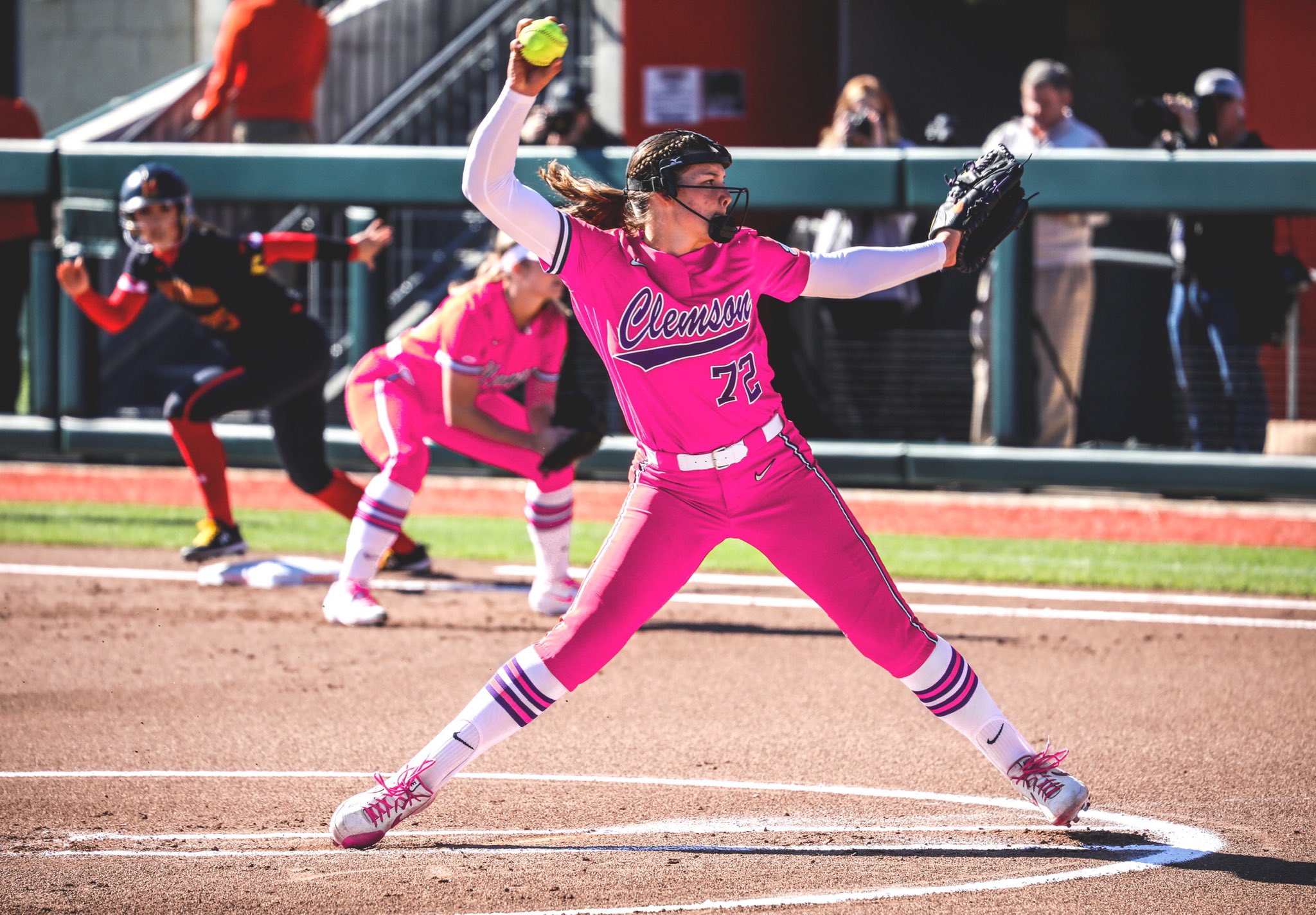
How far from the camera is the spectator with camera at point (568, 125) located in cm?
1065

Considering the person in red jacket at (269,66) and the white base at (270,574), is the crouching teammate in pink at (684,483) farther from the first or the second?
the person in red jacket at (269,66)

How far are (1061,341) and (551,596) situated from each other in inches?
158

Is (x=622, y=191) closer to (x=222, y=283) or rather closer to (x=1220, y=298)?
(x=222, y=283)

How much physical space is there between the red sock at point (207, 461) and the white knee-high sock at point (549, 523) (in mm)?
1848

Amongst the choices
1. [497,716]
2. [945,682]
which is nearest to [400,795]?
[497,716]

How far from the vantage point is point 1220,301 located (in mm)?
9656

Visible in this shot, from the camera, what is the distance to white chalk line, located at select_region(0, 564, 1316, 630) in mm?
7586

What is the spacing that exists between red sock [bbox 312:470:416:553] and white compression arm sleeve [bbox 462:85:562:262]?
170 inches

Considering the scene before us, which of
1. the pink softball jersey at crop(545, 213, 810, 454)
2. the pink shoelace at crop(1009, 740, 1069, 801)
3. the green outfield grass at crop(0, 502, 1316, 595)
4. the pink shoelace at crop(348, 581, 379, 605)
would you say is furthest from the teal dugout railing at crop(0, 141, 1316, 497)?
the pink softball jersey at crop(545, 213, 810, 454)

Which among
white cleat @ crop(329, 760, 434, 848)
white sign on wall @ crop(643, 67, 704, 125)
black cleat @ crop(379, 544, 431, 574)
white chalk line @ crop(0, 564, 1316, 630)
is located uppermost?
white sign on wall @ crop(643, 67, 704, 125)

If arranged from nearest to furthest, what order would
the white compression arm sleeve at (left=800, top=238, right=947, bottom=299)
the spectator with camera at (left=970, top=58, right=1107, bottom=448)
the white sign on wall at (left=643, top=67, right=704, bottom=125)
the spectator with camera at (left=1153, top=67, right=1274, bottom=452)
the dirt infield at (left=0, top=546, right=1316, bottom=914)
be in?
the dirt infield at (left=0, top=546, right=1316, bottom=914) → the white compression arm sleeve at (left=800, top=238, right=947, bottom=299) → the spectator with camera at (left=1153, top=67, right=1274, bottom=452) → the spectator with camera at (left=970, top=58, right=1107, bottom=448) → the white sign on wall at (left=643, top=67, right=704, bottom=125)

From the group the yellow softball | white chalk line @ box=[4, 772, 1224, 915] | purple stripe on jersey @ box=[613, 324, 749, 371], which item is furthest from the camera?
purple stripe on jersey @ box=[613, 324, 749, 371]

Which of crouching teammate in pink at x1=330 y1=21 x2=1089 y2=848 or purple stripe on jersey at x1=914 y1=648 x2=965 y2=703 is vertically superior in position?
crouching teammate in pink at x1=330 y1=21 x2=1089 y2=848

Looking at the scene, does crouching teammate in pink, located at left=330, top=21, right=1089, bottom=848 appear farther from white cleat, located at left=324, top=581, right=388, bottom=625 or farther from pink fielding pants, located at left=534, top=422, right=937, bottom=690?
white cleat, located at left=324, top=581, right=388, bottom=625
